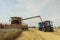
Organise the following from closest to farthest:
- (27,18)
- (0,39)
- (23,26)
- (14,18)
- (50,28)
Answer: (0,39), (50,28), (23,26), (14,18), (27,18)

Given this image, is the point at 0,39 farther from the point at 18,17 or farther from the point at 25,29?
the point at 18,17

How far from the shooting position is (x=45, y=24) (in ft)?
125

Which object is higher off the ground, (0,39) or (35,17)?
(35,17)

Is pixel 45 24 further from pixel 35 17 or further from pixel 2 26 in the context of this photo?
pixel 35 17

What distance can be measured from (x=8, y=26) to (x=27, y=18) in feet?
55.9

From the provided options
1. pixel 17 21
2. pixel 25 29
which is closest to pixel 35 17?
pixel 17 21

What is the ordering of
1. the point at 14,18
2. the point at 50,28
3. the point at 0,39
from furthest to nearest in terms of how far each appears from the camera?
the point at 14,18 → the point at 50,28 → the point at 0,39

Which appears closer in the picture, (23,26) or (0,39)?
(0,39)

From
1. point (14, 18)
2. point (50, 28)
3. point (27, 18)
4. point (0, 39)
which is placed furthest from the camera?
point (27, 18)

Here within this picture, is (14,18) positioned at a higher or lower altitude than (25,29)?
higher

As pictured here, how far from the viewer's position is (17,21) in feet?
153

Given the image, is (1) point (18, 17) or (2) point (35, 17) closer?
(1) point (18, 17)

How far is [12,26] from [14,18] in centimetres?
581

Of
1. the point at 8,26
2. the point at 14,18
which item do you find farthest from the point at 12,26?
the point at 14,18
